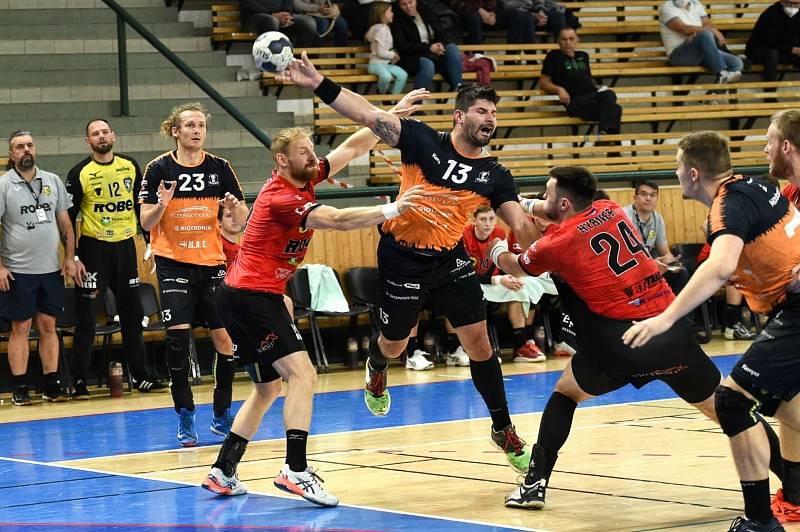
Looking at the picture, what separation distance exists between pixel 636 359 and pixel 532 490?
896 millimetres

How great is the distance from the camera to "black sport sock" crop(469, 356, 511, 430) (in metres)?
7.68

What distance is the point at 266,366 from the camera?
23.9 ft

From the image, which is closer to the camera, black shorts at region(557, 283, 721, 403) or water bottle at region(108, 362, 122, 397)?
black shorts at region(557, 283, 721, 403)

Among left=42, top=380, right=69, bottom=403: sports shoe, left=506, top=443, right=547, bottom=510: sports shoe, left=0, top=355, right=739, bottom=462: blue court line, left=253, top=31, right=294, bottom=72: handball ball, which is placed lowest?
left=42, top=380, right=69, bottom=403: sports shoe

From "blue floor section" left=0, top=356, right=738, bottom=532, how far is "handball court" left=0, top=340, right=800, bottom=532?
13 millimetres

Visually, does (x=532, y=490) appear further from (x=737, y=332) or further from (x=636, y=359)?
(x=737, y=332)

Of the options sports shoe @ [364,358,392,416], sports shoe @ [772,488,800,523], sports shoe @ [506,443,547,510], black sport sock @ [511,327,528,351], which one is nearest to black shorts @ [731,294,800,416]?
sports shoe @ [772,488,800,523]

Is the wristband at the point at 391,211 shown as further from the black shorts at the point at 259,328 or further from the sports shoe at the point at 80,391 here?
the sports shoe at the point at 80,391

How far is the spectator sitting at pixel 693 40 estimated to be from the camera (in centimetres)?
1972

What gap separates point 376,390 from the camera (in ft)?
29.0

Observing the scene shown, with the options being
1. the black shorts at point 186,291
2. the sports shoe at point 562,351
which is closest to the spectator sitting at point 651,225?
the sports shoe at point 562,351

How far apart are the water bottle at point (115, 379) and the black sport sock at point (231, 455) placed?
5389mm

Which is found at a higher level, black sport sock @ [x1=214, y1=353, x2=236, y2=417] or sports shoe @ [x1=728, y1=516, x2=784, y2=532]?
sports shoe @ [x1=728, y1=516, x2=784, y2=532]

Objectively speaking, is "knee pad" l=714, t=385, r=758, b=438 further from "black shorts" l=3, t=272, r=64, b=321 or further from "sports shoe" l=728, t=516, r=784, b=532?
"black shorts" l=3, t=272, r=64, b=321
